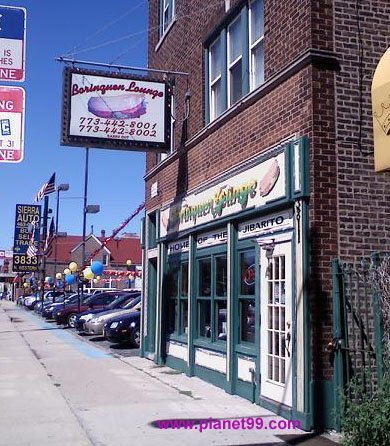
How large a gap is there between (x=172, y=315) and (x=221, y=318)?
10.6 feet

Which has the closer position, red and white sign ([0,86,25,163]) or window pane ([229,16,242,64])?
red and white sign ([0,86,25,163])

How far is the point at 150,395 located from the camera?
408 inches

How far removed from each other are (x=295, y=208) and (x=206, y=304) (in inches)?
171

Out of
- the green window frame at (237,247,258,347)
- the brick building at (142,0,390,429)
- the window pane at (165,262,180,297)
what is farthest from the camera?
the window pane at (165,262,180,297)

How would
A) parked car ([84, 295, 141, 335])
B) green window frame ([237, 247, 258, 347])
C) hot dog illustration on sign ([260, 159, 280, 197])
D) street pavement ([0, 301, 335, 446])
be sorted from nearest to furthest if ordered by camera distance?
1. street pavement ([0, 301, 335, 446])
2. hot dog illustration on sign ([260, 159, 280, 197])
3. green window frame ([237, 247, 258, 347])
4. parked car ([84, 295, 141, 335])

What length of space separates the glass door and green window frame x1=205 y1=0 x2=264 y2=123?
311cm

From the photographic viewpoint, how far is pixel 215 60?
12.3 meters

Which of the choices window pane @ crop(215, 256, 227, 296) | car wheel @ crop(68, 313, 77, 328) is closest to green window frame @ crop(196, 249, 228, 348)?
window pane @ crop(215, 256, 227, 296)

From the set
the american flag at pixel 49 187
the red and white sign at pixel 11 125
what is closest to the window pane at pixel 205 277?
the red and white sign at pixel 11 125

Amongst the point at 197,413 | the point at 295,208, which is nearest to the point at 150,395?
the point at 197,413

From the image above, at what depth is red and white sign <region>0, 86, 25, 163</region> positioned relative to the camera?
823 cm

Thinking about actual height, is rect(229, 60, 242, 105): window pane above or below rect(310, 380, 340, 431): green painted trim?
above

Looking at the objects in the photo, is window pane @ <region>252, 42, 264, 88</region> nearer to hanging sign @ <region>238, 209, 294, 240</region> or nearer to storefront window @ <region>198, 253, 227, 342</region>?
hanging sign @ <region>238, 209, 294, 240</region>

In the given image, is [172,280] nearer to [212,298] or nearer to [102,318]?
[212,298]
